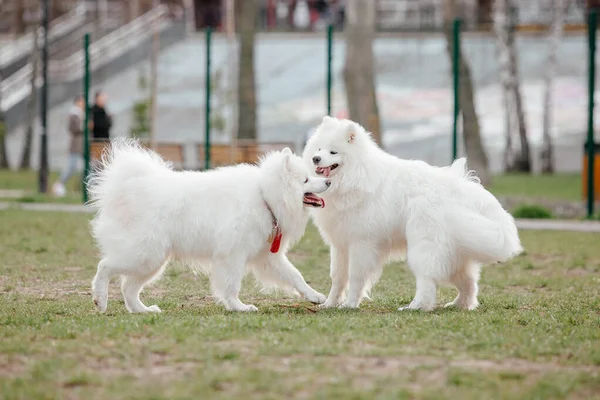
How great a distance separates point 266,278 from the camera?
9.26 m

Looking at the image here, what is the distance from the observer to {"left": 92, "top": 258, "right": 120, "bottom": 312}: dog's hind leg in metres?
8.82

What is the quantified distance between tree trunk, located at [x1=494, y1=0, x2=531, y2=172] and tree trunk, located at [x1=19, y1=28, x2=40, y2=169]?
42.5 ft

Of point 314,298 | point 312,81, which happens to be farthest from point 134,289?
point 312,81

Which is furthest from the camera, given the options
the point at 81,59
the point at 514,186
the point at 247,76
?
the point at 81,59

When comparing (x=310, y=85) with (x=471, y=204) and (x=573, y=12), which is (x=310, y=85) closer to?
(x=573, y=12)

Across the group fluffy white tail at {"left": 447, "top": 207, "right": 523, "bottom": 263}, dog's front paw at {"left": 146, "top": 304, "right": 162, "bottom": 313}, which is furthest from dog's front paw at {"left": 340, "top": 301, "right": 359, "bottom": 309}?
dog's front paw at {"left": 146, "top": 304, "right": 162, "bottom": 313}

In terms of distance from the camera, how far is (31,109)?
30438 mm

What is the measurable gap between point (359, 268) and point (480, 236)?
3.52 feet

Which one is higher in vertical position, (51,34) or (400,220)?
(51,34)

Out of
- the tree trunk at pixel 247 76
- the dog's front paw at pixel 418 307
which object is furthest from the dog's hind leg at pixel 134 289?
the tree trunk at pixel 247 76

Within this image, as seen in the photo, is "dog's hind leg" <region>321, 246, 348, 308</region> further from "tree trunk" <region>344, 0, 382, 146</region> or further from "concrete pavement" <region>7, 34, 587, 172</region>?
"concrete pavement" <region>7, 34, 587, 172</region>

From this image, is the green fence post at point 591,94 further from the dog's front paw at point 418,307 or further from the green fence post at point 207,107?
the dog's front paw at point 418,307

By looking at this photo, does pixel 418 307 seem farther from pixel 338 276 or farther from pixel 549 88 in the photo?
pixel 549 88

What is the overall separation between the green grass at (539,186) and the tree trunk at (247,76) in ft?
22.0
